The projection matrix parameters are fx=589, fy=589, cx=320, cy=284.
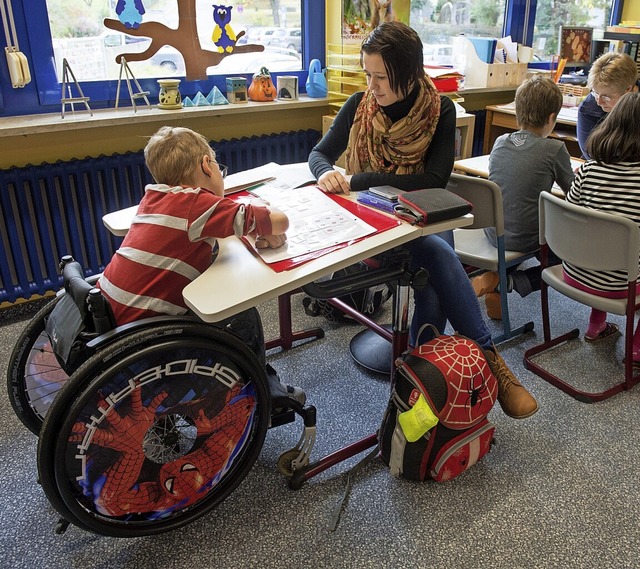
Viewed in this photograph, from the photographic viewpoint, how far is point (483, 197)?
208 centimetres

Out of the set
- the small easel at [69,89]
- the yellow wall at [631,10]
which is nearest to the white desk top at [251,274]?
the small easel at [69,89]

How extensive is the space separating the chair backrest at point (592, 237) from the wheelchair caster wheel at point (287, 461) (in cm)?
110

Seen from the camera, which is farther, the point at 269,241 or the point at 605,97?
the point at 605,97

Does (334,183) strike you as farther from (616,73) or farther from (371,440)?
(616,73)

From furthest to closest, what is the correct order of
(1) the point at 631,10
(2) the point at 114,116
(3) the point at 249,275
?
1. (1) the point at 631,10
2. (2) the point at 114,116
3. (3) the point at 249,275

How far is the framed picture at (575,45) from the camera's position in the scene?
380cm

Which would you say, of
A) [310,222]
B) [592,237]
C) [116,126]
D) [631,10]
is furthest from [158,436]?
[631,10]

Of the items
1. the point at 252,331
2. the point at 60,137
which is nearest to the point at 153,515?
the point at 252,331

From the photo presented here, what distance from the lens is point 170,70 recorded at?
110 inches

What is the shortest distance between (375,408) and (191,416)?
0.80 meters

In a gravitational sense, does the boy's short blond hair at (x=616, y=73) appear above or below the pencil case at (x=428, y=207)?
above

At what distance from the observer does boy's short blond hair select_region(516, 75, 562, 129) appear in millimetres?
2166

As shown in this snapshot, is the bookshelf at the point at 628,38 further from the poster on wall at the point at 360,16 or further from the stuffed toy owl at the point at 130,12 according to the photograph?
the stuffed toy owl at the point at 130,12

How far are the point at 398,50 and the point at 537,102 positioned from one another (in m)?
0.71
